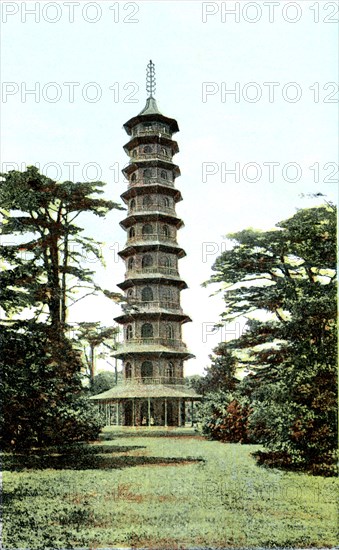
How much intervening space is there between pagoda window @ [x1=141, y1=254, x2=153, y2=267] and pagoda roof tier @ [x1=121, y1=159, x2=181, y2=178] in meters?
3.44

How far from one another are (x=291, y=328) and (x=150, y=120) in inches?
264

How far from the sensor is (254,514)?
32.8ft

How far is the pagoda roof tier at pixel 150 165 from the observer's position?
575 inches

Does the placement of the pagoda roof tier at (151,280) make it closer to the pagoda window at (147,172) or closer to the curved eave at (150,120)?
the pagoda window at (147,172)

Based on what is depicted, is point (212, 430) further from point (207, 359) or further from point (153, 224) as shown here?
point (153, 224)

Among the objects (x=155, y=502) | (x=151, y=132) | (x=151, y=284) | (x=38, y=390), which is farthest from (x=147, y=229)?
(x=155, y=502)

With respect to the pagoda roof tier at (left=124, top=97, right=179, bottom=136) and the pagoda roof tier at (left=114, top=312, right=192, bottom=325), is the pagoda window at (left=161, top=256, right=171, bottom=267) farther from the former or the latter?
the pagoda roof tier at (left=124, top=97, right=179, bottom=136)

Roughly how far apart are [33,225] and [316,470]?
28.1 ft

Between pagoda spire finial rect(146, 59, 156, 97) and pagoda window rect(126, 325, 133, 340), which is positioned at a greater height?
pagoda spire finial rect(146, 59, 156, 97)

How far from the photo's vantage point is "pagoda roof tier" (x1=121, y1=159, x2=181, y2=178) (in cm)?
1460

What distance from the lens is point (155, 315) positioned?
58.3 ft

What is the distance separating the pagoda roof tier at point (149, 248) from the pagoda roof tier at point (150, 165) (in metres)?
2.06

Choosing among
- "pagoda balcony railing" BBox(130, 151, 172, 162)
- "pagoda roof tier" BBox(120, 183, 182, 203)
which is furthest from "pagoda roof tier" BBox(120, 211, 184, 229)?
"pagoda balcony railing" BBox(130, 151, 172, 162)

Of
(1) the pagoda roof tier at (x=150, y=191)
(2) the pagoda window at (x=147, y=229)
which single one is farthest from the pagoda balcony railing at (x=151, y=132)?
(2) the pagoda window at (x=147, y=229)
